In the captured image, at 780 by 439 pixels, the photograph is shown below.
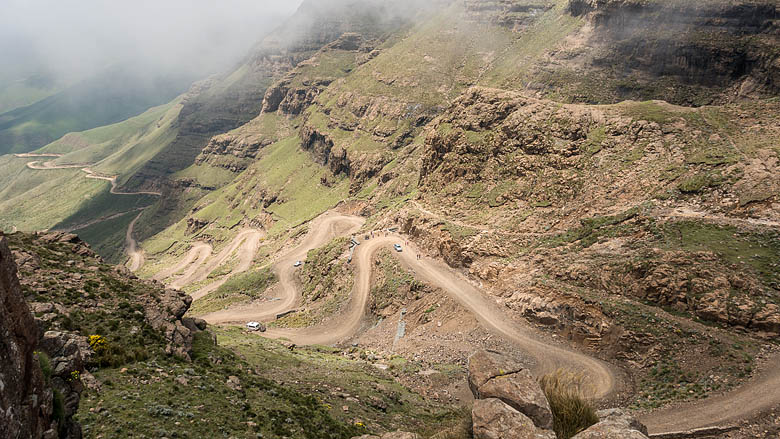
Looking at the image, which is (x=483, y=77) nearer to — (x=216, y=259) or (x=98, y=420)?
(x=216, y=259)

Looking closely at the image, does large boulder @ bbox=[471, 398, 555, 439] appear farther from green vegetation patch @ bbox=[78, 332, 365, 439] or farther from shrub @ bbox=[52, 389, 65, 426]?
shrub @ bbox=[52, 389, 65, 426]

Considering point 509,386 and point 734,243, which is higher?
point 509,386

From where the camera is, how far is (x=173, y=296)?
31.0m

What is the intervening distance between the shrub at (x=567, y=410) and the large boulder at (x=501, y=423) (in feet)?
4.29

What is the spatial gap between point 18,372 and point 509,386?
13.4 metres

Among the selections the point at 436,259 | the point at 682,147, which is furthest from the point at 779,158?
the point at 436,259

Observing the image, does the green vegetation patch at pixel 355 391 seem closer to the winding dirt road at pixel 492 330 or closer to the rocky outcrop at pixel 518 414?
the rocky outcrop at pixel 518 414

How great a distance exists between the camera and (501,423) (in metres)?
10.6

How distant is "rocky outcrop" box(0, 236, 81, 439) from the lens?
291 inches

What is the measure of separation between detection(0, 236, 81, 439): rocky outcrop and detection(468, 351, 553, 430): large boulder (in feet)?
41.2

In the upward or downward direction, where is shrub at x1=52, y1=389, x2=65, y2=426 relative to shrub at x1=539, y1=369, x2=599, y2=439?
upward

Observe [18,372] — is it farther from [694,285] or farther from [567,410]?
[694,285]

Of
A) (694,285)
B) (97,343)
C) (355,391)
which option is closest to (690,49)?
(694,285)

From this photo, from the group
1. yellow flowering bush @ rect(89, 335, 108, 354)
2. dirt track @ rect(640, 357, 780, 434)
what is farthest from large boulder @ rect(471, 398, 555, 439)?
yellow flowering bush @ rect(89, 335, 108, 354)
